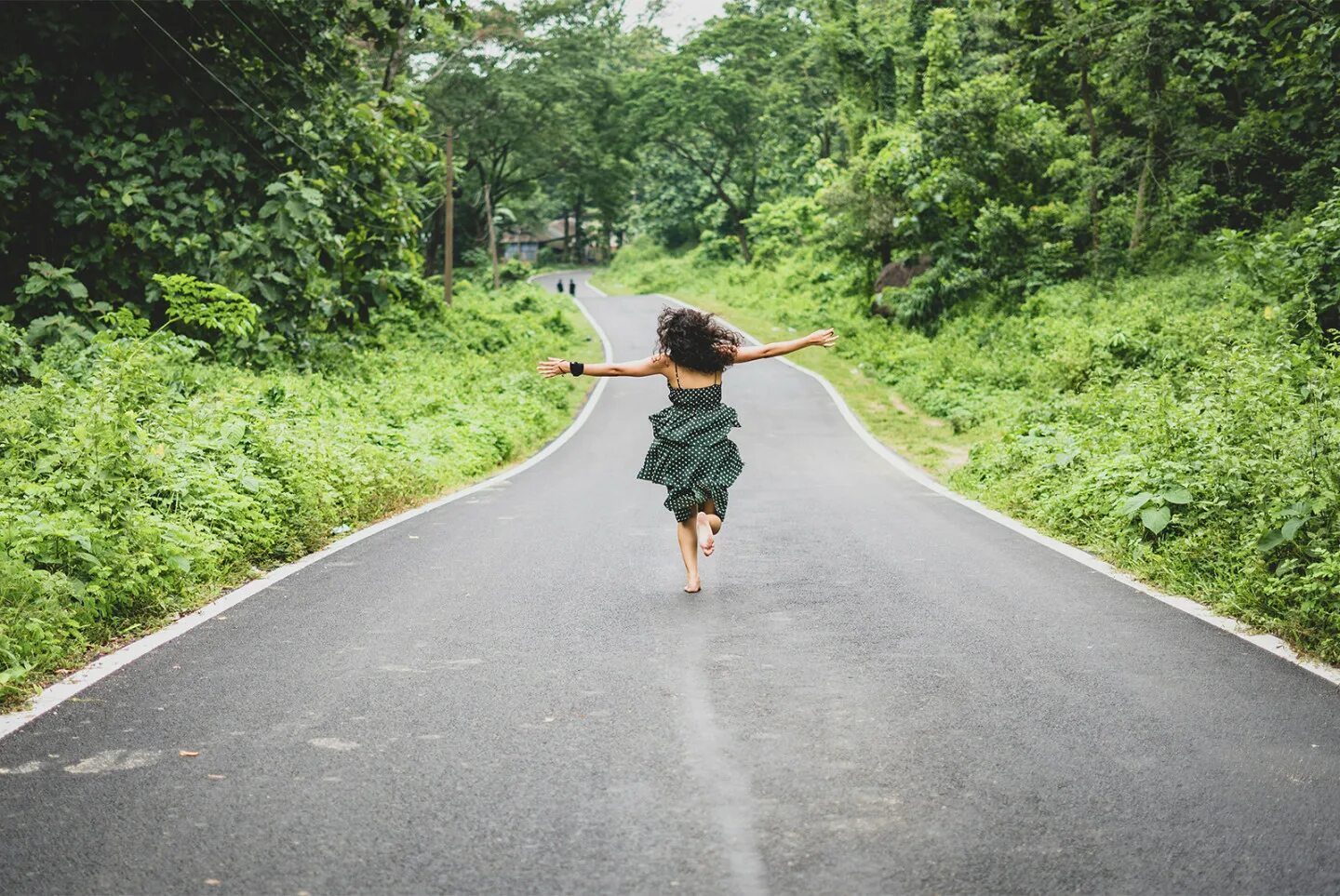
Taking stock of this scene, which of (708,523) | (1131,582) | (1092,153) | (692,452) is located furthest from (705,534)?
(1092,153)

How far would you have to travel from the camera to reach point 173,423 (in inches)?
398

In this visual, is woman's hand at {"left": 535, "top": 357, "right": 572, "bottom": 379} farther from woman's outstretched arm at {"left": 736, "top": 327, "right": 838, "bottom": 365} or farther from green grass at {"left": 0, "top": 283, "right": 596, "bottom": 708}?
green grass at {"left": 0, "top": 283, "right": 596, "bottom": 708}

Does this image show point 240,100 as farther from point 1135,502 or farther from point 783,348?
point 1135,502

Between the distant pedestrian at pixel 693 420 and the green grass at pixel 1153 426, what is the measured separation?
3.04 metres

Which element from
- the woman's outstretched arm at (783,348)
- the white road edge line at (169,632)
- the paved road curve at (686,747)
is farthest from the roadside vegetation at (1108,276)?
the white road edge line at (169,632)

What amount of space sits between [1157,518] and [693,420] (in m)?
3.72

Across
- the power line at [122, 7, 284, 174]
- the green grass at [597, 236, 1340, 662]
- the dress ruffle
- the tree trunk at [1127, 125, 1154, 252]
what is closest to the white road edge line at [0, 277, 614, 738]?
the dress ruffle

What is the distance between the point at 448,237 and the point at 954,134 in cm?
1625

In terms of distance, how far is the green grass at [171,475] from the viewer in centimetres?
638

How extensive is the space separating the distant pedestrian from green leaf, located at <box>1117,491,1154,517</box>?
312 centimetres

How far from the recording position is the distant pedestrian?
7.48m

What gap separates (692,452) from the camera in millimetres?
7605

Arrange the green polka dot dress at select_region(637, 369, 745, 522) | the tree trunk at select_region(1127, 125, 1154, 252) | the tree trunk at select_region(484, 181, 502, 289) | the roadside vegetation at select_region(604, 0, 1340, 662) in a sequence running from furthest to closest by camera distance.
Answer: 1. the tree trunk at select_region(484, 181, 502, 289)
2. the tree trunk at select_region(1127, 125, 1154, 252)
3. the roadside vegetation at select_region(604, 0, 1340, 662)
4. the green polka dot dress at select_region(637, 369, 745, 522)

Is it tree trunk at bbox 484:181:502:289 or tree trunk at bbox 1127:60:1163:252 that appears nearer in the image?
tree trunk at bbox 1127:60:1163:252
